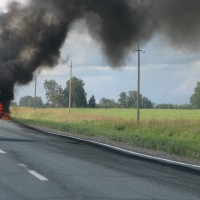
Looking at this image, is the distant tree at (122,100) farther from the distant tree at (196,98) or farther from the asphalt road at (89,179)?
the asphalt road at (89,179)

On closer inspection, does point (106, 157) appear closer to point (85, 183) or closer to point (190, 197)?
point (85, 183)

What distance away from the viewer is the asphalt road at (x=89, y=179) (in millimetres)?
6824

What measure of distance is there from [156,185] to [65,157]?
4713 mm

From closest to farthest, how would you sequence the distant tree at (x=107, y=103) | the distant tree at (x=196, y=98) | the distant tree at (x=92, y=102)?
the distant tree at (x=92, y=102) → the distant tree at (x=107, y=103) → the distant tree at (x=196, y=98)

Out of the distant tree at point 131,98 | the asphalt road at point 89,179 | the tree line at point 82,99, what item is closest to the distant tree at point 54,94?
the tree line at point 82,99

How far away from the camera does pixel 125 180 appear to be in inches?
327

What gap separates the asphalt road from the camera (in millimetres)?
6824

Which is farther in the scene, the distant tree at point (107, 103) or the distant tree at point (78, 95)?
the distant tree at point (107, 103)

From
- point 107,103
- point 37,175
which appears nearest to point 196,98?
point 107,103

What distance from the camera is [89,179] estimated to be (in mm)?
8320

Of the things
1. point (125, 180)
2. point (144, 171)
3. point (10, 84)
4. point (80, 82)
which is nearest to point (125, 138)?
point (10, 84)

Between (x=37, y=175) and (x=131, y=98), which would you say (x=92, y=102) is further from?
(x=37, y=175)

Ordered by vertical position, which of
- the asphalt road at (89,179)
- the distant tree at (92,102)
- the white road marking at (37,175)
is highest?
the distant tree at (92,102)

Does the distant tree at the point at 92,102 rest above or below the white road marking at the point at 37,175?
above
